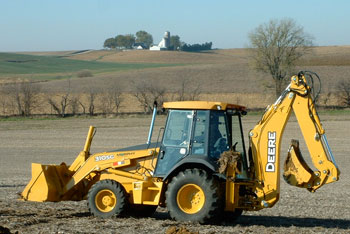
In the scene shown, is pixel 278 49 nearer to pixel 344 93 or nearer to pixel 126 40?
pixel 344 93

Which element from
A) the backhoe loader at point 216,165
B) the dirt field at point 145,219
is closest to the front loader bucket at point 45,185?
the dirt field at point 145,219

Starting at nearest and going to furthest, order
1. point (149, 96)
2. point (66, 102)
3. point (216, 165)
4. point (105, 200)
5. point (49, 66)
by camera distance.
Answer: point (216, 165), point (105, 200), point (66, 102), point (149, 96), point (49, 66)

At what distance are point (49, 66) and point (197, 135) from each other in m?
91.2

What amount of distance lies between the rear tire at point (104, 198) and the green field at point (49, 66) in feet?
233

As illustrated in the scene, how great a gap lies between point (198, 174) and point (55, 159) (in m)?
15.2

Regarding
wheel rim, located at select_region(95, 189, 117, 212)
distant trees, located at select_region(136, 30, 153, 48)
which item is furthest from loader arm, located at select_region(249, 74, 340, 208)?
distant trees, located at select_region(136, 30, 153, 48)

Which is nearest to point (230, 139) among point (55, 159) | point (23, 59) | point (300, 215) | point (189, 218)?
point (189, 218)

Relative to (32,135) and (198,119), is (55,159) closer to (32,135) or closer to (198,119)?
(32,135)

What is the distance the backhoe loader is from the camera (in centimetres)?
1088

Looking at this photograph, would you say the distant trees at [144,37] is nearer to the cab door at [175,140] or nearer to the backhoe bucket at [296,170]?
the cab door at [175,140]

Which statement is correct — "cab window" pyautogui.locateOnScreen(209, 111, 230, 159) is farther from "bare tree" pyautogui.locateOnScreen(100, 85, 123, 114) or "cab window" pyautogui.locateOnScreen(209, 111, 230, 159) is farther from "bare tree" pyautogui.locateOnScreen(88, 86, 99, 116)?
"bare tree" pyautogui.locateOnScreen(100, 85, 123, 114)

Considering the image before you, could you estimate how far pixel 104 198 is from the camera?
11.9 meters

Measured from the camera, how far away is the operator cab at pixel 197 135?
11.1 m

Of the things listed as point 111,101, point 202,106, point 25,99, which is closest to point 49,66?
point 25,99
